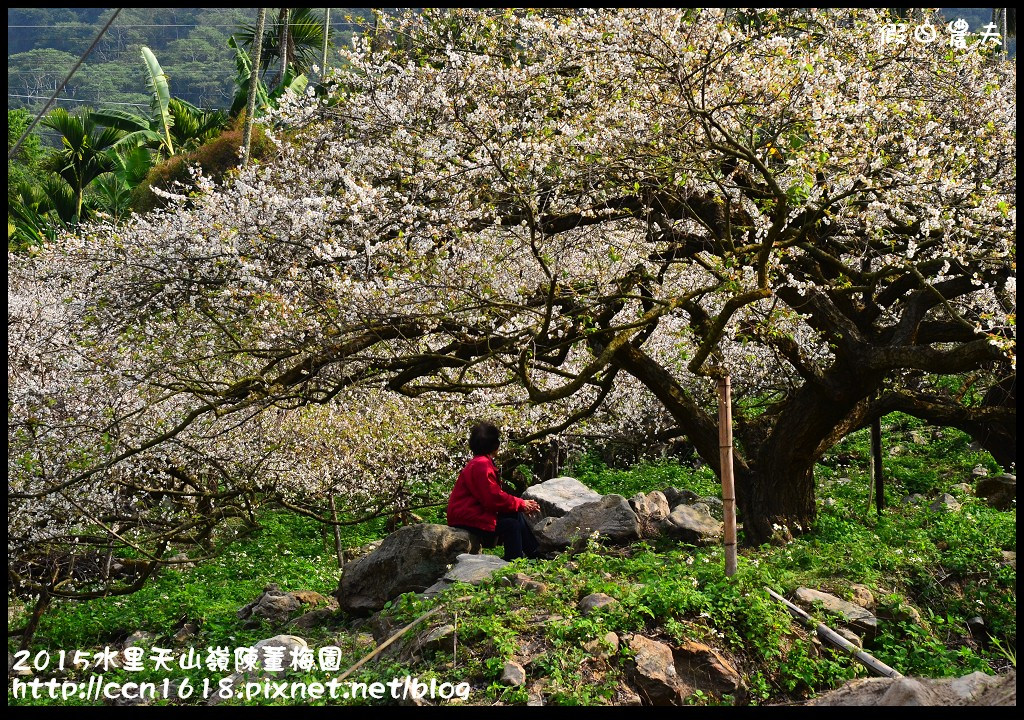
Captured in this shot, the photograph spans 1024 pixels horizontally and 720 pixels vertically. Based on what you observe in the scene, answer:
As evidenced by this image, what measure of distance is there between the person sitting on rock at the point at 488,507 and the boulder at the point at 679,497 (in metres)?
3.33

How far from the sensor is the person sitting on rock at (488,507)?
8.21 metres

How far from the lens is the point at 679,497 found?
1162 cm

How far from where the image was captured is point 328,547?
1352 centimetres

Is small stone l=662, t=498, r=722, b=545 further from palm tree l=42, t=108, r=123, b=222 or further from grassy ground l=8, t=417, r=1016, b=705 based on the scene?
palm tree l=42, t=108, r=123, b=222

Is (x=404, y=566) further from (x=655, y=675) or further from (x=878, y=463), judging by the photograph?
(x=878, y=463)

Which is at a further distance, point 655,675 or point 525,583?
point 525,583

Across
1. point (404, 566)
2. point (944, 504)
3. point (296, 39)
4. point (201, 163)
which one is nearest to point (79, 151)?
Answer: point (296, 39)

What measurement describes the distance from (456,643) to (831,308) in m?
4.64

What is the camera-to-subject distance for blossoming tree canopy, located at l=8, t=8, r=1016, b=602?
23.8ft

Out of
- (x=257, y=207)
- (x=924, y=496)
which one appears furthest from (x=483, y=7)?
(x=924, y=496)

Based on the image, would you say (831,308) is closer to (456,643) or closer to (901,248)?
(901,248)

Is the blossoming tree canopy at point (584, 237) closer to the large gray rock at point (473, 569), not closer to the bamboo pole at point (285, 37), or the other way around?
the large gray rock at point (473, 569)

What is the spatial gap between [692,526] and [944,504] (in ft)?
10.0

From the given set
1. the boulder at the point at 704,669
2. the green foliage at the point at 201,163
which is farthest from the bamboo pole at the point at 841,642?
the green foliage at the point at 201,163
